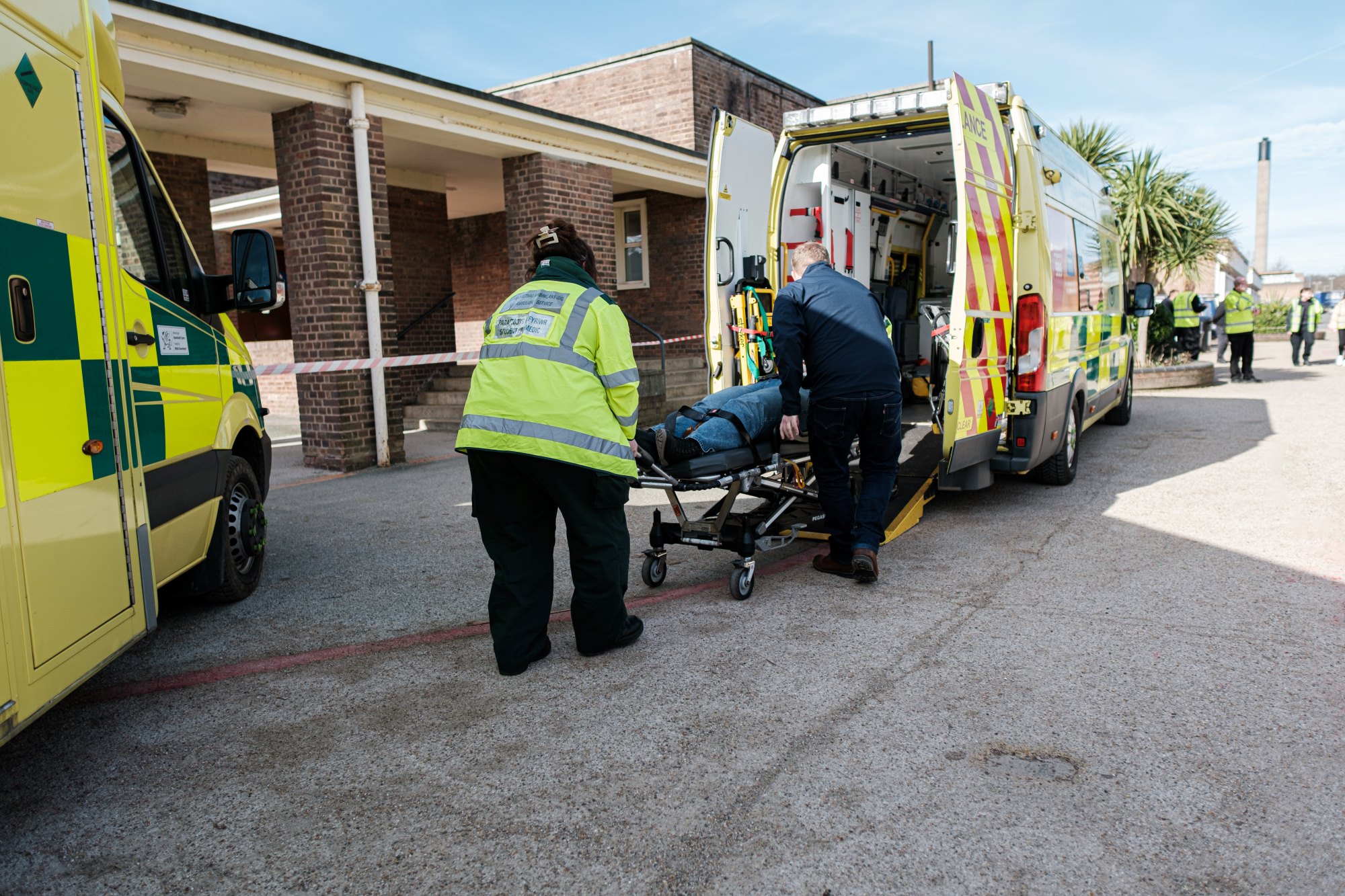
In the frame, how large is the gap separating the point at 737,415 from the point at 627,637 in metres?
1.28

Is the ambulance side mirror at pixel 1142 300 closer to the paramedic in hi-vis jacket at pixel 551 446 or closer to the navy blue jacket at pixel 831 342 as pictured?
the navy blue jacket at pixel 831 342

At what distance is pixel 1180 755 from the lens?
2783 mm

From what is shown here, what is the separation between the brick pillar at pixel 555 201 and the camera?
34.3 feet

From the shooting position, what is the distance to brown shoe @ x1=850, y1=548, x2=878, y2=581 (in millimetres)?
4551

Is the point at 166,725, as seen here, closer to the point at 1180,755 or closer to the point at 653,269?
the point at 1180,755

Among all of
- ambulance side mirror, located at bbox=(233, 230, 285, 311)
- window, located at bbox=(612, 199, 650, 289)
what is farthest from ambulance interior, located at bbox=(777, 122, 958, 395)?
window, located at bbox=(612, 199, 650, 289)

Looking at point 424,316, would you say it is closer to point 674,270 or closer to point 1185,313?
point 674,270

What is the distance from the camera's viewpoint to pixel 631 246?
14.7 m

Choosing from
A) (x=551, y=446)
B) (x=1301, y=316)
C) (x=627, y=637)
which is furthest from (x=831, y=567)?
(x=1301, y=316)

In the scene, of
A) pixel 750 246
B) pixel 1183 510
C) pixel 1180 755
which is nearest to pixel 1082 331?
pixel 1183 510

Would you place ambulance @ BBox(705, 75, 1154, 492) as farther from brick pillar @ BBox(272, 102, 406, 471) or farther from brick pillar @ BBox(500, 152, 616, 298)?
brick pillar @ BBox(272, 102, 406, 471)

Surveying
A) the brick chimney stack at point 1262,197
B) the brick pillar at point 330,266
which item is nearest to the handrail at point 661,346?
the brick pillar at point 330,266

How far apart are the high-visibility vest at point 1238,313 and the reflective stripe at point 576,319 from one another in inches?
555

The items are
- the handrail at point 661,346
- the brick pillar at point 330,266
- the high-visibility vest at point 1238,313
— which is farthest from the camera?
the high-visibility vest at point 1238,313
